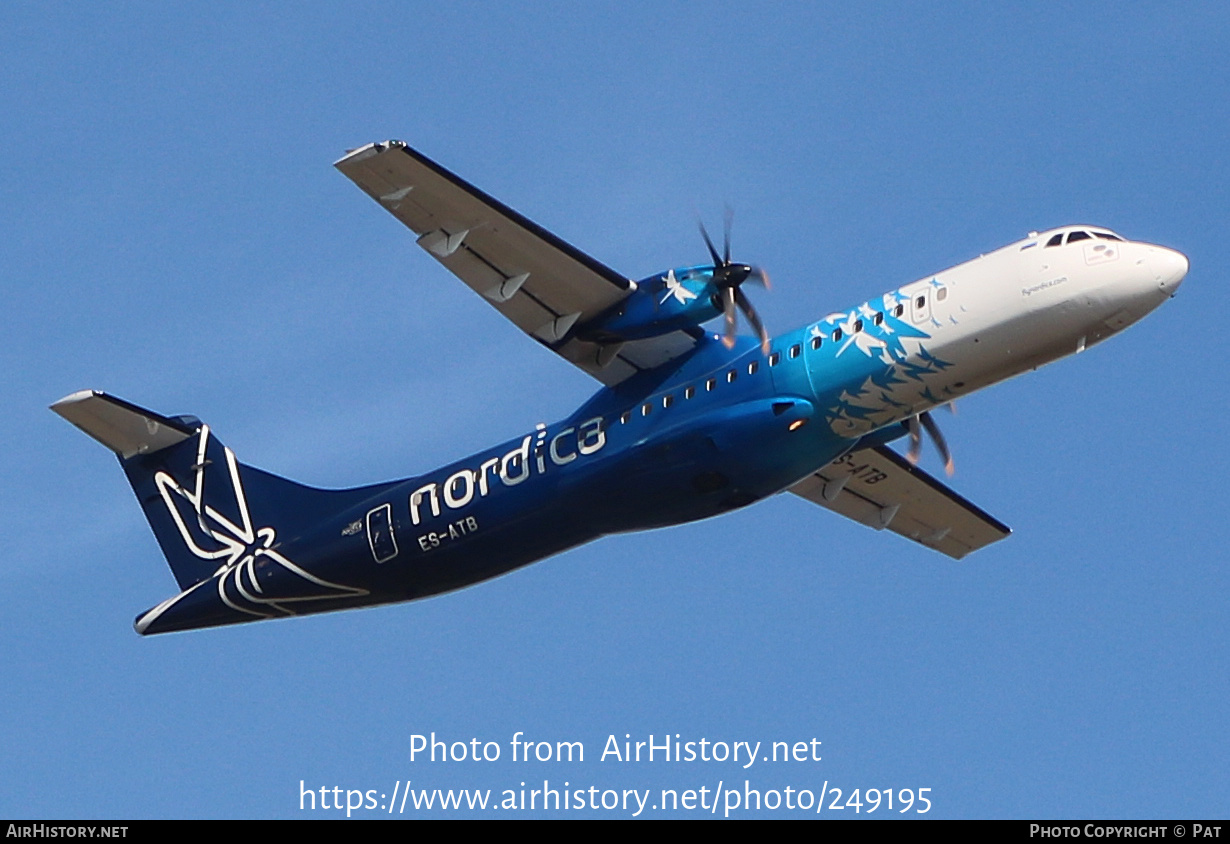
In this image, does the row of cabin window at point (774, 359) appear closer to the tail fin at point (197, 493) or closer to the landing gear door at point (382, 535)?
the landing gear door at point (382, 535)

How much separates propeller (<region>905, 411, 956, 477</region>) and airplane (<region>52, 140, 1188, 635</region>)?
0.03 meters

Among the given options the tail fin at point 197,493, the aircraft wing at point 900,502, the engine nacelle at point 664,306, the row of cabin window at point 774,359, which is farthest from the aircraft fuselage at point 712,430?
the aircraft wing at point 900,502

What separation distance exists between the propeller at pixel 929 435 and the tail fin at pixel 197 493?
6729 mm

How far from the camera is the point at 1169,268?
1841 centimetres

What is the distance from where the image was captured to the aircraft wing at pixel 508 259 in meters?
19.1

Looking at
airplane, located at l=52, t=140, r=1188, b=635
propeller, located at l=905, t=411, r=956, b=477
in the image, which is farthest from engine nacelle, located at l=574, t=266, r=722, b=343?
propeller, located at l=905, t=411, r=956, b=477

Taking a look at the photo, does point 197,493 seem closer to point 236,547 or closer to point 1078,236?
point 236,547

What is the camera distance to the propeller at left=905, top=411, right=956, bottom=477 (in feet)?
70.8

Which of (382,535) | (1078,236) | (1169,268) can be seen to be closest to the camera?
(1169,268)

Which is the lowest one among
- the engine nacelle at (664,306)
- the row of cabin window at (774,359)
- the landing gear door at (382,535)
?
the landing gear door at (382,535)

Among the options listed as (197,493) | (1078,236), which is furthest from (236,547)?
(1078,236)

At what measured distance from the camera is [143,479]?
950 inches

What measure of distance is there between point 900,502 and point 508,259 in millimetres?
7037

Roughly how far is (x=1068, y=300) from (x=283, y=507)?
10511 mm
